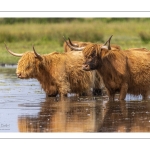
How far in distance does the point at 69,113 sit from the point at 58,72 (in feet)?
7.18

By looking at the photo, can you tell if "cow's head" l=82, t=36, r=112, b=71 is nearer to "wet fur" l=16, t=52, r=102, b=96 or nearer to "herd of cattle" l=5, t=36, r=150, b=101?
"herd of cattle" l=5, t=36, r=150, b=101

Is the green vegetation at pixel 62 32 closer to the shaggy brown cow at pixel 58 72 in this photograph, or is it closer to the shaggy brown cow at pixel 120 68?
the shaggy brown cow at pixel 58 72

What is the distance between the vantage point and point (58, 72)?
13578mm

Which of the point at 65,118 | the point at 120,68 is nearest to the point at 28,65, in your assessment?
the point at 120,68

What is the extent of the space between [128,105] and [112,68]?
76 cm

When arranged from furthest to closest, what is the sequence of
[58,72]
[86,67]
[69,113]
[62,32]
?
[62,32]
[58,72]
[86,67]
[69,113]

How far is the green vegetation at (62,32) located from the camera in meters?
16.5

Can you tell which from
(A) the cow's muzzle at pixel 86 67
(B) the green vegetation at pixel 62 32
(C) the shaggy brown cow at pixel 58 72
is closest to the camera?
(A) the cow's muzzle at pixel 86 67

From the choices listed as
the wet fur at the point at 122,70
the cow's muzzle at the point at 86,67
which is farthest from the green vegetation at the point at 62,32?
the cow's muzzle at the point at 86,67

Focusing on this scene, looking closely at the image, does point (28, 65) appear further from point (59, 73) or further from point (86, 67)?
point (86, 67)

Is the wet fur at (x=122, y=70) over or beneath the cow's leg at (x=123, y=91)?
over

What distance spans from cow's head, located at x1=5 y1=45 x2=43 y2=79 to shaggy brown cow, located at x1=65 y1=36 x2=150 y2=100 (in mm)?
1232

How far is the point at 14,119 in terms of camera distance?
35.9 feet

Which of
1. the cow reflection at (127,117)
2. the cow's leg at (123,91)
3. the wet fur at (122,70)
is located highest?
the wet fur at (122,70)
